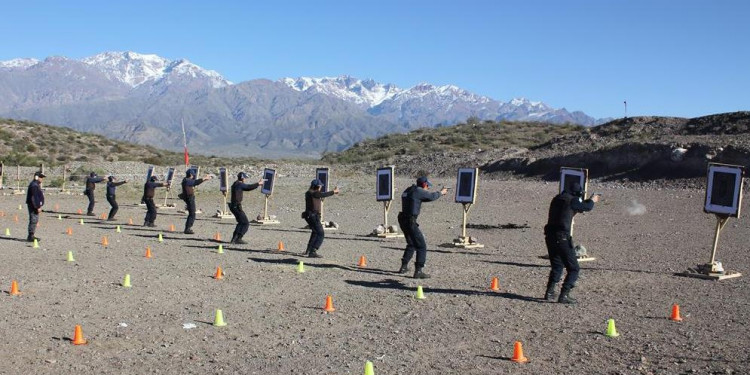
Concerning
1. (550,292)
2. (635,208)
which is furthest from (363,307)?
(635,208)

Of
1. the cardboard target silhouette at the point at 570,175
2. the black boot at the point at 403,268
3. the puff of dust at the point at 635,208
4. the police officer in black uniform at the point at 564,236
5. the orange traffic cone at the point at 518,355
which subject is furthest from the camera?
the puff of dust at the point at 635,208

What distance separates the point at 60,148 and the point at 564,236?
199 ft

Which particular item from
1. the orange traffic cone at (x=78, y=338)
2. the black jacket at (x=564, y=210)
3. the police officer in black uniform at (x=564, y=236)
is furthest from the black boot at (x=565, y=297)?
the orange traffic cone at (x=78, y=338)

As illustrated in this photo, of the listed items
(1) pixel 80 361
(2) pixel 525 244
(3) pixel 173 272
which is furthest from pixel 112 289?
→ (2) pixel 525 244

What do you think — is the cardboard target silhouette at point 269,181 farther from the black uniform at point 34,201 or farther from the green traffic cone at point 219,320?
the green traffic cone at point 219,320

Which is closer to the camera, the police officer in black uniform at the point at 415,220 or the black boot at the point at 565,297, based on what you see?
the black boot at the point at 565,297

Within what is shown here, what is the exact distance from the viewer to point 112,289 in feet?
39.7

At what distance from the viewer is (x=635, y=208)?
82.4ft

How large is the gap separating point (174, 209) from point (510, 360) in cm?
2387

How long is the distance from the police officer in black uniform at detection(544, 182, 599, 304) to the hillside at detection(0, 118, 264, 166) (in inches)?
1997

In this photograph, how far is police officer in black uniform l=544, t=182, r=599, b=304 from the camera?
10945 mm

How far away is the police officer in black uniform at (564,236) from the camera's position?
1095 cm

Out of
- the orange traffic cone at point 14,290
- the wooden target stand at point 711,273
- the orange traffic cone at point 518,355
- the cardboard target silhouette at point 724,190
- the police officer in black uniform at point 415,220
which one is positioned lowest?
the orange traffic cone at point 14,290

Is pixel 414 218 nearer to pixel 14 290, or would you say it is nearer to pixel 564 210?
pixel 564 210
